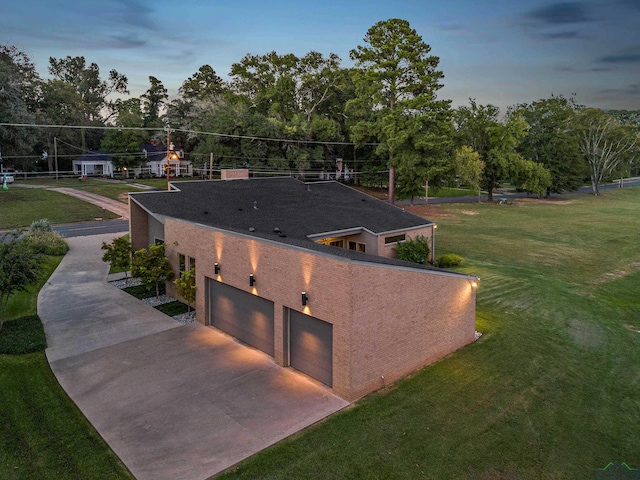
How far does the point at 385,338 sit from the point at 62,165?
7238cm

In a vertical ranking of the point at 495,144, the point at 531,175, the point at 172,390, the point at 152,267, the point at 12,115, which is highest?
the point at 12,115

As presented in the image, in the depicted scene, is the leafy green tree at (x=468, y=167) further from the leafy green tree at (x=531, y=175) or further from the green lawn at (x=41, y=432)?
the green lawn at (x=41, y=432)

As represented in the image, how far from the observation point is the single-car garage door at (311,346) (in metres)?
11.7

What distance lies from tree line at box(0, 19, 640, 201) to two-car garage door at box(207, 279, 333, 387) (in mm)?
34570

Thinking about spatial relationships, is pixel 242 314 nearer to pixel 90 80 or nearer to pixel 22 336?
pixel 22 336

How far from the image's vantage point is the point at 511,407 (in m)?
10.9

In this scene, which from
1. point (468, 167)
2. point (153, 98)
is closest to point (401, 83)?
point (468, 167)

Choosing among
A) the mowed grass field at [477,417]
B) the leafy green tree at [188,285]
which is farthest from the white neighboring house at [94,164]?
the leafy green tree at [188,285]

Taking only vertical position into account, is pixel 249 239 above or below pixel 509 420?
above

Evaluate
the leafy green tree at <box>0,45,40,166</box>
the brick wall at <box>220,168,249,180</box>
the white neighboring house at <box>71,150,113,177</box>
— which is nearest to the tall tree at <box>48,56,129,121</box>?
the white neighboring house at <box>71,150,113,177</box>

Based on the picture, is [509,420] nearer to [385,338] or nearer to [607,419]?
[607,419]

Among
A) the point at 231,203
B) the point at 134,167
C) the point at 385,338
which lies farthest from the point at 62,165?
the point at 385,338

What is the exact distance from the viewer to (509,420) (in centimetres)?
1036

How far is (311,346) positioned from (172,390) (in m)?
3.64
